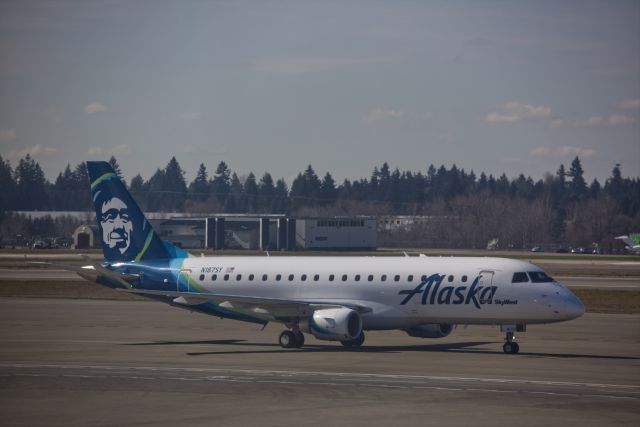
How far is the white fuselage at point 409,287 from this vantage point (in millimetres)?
43250

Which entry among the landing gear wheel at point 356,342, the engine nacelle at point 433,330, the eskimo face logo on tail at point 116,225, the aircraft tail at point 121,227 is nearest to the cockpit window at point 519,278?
the engine nacelle at point 433,330

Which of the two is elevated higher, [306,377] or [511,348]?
[511,348]

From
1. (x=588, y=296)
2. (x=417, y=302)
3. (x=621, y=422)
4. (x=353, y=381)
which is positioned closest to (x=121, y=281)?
(x=417, y=302)

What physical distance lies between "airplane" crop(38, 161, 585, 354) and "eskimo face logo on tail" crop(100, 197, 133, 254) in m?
0.05

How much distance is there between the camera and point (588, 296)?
257ft

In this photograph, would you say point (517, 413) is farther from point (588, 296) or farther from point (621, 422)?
point (588, 296)

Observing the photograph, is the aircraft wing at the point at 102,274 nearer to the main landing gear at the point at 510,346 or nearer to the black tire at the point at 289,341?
the black tire at the point at 289,341

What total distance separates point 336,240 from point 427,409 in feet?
523

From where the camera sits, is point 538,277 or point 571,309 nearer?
point 571,309

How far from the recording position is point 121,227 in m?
51.9

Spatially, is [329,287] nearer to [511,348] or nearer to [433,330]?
[433,330]

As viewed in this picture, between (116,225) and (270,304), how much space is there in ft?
33.8

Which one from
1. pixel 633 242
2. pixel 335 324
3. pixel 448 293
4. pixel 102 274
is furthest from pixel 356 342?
pixel 633 242

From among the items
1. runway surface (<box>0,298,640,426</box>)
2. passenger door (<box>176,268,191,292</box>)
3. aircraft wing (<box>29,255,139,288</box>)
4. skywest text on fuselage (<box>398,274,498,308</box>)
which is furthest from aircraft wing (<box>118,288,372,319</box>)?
aircraft wing (<box>29,255,139,288</box>)
